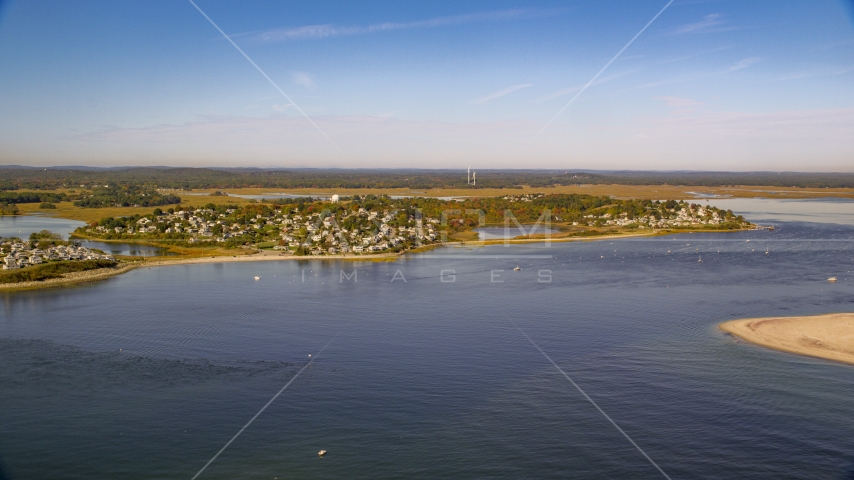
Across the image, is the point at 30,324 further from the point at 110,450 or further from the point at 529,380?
the point at 529,380

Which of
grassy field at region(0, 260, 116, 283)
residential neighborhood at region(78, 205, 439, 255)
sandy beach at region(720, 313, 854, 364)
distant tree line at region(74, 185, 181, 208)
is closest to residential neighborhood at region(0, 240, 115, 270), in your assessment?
grassy field at region(0, 260, 116, 283)

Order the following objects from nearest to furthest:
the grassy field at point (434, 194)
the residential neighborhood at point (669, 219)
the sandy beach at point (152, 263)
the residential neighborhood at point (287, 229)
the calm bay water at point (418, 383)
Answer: the calm bay water at point (418, 383), the sandy beach at point (152, 263), the residential neighborhood at point (287, 229), the residential neighborhood at point (669, 219), the grassy field at point (434, 194)

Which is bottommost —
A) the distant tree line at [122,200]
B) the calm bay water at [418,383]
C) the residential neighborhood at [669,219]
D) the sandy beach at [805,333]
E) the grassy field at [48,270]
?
the calm bay water at [418,383]

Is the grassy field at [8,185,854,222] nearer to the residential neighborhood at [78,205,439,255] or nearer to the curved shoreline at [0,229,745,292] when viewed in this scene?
the residential neighborhood at [78,205,439,255]

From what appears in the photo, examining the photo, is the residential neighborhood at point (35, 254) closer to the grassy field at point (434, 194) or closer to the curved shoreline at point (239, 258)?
the curved shoreline at point (239, 258)

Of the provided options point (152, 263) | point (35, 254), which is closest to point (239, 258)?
point (152, 263)

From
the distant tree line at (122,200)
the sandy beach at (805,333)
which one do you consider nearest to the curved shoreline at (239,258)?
the sandy beach at (805,333)
